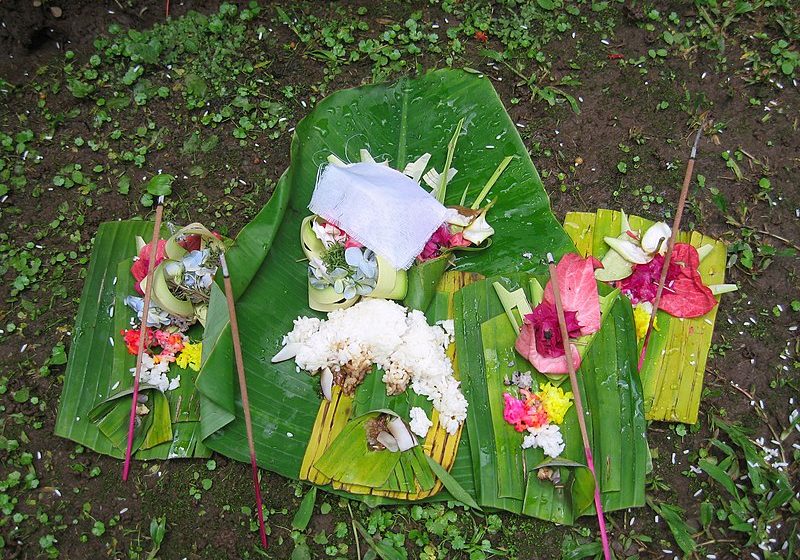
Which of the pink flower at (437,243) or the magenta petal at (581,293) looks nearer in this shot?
the magenta petal at (581,293)

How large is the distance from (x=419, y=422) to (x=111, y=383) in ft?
4.30

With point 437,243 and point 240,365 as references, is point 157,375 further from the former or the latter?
point 437,243

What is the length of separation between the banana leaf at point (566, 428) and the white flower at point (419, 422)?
180 millimetres

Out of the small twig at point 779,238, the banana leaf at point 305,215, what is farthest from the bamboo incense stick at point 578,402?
the small twig at point 779,238

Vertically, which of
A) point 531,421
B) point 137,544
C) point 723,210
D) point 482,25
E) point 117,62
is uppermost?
point 482,25

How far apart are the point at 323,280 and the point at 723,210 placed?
197 cm

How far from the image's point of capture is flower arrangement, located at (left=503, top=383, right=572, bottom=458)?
260 centimetres

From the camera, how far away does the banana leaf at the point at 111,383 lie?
2715mm

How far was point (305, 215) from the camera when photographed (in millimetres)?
2910

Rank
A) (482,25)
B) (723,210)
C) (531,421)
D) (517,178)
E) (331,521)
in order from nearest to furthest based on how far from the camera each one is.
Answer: (531,421) < (331,521) < (517,178) < (723,210) < (482,25)

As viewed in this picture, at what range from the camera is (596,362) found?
269 cm

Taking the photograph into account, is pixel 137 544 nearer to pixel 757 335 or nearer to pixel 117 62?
pixel 117 62

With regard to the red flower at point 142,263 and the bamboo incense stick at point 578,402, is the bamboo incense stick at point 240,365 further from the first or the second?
the bamboo incense stick at point 578,402

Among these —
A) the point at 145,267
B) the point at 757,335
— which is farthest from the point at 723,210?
the point at 145,267
